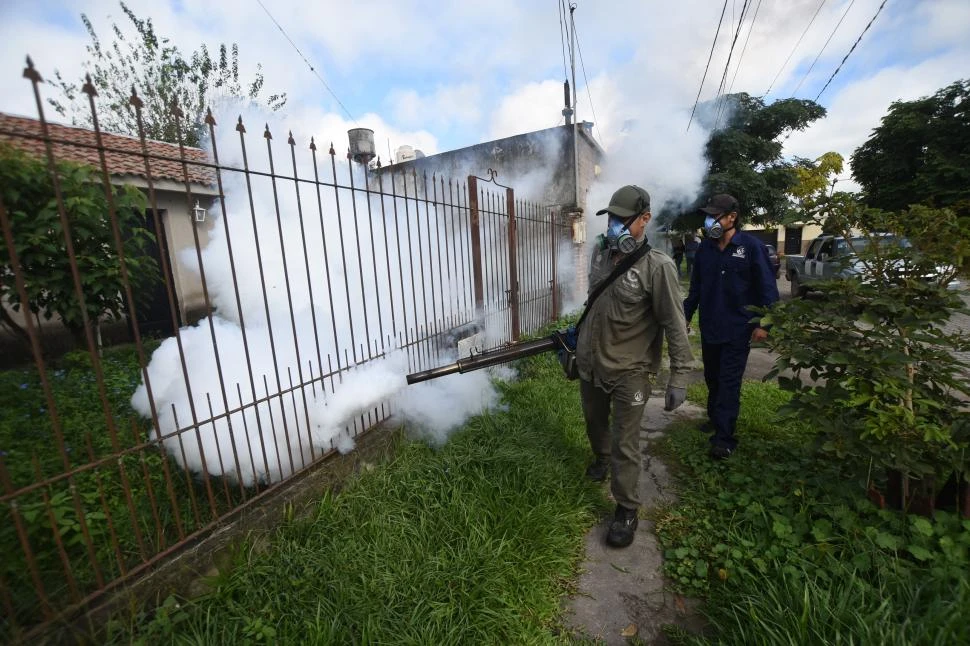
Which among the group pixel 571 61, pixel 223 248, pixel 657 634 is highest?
pixel 571 61

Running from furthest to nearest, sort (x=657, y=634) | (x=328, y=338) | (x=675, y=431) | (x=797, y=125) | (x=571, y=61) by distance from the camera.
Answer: (x=797, y=125) → (x=571, y=61) → (x=675, y=431) → (x=328, y=338) → (x=657, y=634)

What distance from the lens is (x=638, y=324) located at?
2.62 meters

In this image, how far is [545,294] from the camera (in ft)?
24.0

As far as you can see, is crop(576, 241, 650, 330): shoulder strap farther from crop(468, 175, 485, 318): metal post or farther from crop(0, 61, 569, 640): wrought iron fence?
crop(468, 175, 485, 318): metal post

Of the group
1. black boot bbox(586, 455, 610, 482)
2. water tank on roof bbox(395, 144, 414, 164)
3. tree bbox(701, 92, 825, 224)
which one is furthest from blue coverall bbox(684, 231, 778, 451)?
tree bbox(701, 92, 825, 224)

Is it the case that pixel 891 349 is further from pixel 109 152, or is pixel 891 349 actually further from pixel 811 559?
pixel 109 152

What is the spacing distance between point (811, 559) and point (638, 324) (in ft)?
4.59

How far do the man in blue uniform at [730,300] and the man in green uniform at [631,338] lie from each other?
35.9 inches

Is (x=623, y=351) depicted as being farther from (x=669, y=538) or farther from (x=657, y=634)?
(x=657, y=634)

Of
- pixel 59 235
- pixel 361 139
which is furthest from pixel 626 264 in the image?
pixel 361 139

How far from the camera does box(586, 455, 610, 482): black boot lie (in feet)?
10.3

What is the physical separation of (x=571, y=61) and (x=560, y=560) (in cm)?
942

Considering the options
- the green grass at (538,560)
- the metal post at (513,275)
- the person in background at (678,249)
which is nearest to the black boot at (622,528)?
the green grass at (538,560)

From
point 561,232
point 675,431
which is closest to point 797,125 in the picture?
point 561,232
